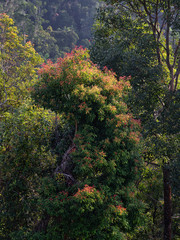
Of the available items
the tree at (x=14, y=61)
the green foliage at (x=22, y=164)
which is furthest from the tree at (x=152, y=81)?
the tree at (x=14, y=61)

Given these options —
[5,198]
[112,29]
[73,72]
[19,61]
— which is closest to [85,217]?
[5,198]

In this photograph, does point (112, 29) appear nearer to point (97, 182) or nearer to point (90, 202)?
point (97, 182)

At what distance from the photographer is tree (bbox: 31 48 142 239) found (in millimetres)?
5934

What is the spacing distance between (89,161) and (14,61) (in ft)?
30.1

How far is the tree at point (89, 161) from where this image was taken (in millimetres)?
5934

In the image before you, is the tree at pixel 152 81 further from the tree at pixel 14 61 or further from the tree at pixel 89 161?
the tree at pixel 14 61

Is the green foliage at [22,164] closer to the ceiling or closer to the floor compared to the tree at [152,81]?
closer to the floor

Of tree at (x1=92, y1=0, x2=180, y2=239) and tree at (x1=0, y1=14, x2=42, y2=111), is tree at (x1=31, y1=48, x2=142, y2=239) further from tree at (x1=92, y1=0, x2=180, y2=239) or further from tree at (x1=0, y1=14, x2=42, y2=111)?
tree at (x1=0, y1=14, x2=42, y2=111)

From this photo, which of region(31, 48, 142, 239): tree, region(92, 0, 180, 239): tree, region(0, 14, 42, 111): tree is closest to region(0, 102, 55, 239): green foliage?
region(31, 48, 142, 239): tree

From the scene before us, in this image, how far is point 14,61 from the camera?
41.9 ft

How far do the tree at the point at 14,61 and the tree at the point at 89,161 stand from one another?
206 inches

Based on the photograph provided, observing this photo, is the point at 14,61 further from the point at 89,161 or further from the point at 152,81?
the point at 89,161

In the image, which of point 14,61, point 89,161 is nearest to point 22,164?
point 89,161

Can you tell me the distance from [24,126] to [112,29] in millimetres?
6486
